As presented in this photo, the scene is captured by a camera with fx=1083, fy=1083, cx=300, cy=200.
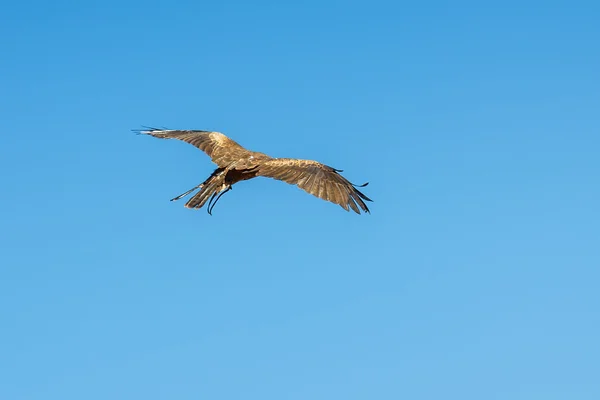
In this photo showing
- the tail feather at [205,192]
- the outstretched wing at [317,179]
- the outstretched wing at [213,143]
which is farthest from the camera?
the outstretched wing at [213,143]

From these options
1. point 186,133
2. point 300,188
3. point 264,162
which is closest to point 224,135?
point 186,133

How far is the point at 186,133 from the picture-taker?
45.1m

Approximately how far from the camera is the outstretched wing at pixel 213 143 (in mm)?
39656

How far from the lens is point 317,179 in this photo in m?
35.5

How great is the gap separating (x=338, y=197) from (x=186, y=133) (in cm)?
1258

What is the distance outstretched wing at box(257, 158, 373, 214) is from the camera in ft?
113

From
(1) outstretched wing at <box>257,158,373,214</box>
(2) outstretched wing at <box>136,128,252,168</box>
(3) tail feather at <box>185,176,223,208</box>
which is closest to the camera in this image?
(1) outstretched wing at <box>257,158,373,214</box>

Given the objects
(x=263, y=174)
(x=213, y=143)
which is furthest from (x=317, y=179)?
(x=213, y=143)

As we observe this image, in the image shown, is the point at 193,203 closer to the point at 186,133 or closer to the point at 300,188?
the point at 300,188

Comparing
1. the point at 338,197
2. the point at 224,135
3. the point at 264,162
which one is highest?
the point at 224,135

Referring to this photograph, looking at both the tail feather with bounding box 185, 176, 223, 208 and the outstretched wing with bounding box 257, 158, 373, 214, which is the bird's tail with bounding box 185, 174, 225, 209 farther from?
the outstretched wing with bounding box 257, 158, 373, 214

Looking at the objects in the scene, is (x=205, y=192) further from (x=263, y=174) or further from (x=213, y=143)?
(x=213, y=143)

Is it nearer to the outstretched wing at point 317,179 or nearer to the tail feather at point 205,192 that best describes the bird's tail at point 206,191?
the tail feather at point 205,192

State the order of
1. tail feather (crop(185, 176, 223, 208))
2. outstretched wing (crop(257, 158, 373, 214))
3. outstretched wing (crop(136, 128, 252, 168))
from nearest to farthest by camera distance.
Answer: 1. outstretched wing (crop(257, 158, 373, 214))
2. tail feather (crop(185, 176, 223, 208))
3. outstretched wing (crop(136, 128, 252, 168))
